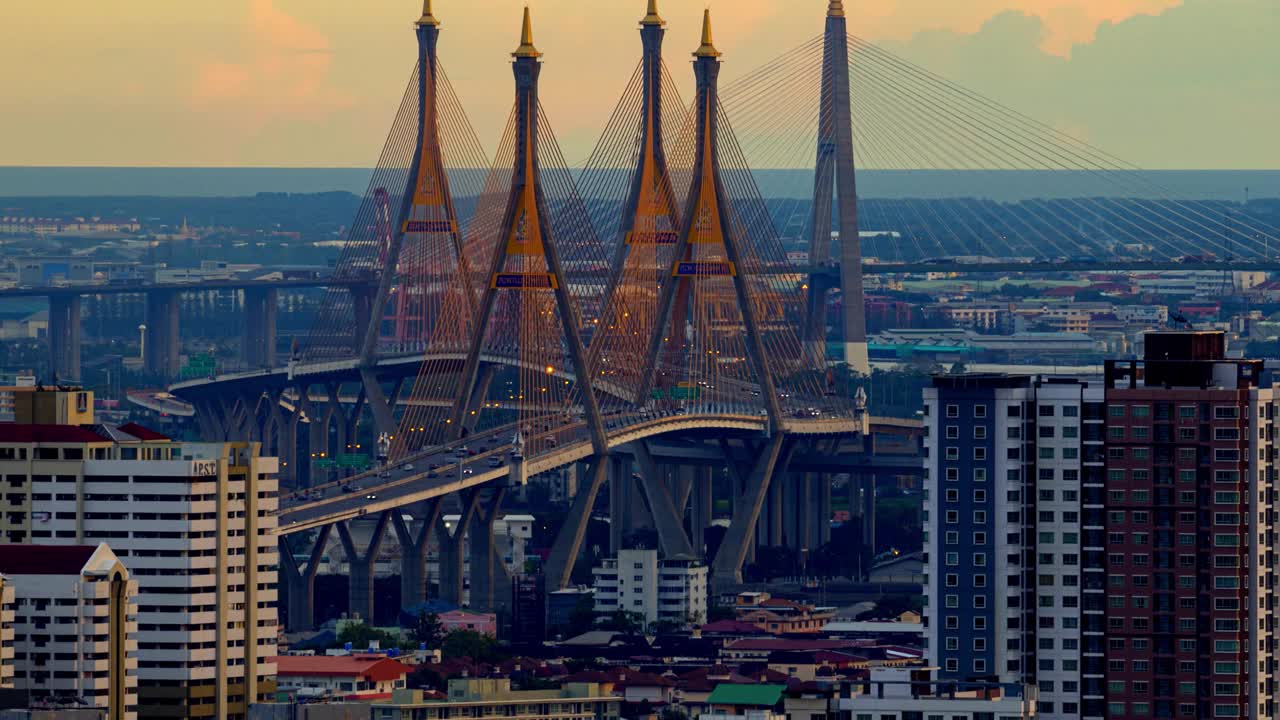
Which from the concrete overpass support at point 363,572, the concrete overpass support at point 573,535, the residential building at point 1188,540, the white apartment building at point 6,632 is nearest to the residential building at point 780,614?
the concrete overpass support at point 573,535

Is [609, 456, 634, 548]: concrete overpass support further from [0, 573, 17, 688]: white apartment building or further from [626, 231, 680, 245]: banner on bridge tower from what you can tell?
[0, 573, 17, 688]: white apartment building

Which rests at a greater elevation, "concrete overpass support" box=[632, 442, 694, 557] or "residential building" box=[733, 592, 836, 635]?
"concrete overpass support" box=[632, 442, 694, 557]

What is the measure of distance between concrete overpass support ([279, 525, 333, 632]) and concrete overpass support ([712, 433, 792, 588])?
404 inches

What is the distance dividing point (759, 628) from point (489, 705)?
713 inches

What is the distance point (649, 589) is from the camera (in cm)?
9338

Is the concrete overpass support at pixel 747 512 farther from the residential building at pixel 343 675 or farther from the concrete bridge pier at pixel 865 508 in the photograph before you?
the residential building at pixel 343 675

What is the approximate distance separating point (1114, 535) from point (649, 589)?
1404 inches

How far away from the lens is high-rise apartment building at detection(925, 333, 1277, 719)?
57.2 m

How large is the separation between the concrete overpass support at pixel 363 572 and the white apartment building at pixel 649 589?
Answer: 411 cm

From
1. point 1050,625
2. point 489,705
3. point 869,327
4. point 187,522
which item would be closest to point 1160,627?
point 1050,625

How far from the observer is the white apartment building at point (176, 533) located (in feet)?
185

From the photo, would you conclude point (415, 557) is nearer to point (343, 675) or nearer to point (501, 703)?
point (343, 675)

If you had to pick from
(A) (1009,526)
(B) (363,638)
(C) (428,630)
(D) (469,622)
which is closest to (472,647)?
(B) (363,638)

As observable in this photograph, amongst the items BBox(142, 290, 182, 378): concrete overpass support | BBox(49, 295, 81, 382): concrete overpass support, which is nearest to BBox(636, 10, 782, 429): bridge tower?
BBox(49, 295, 81, 382): concrete overpass support
